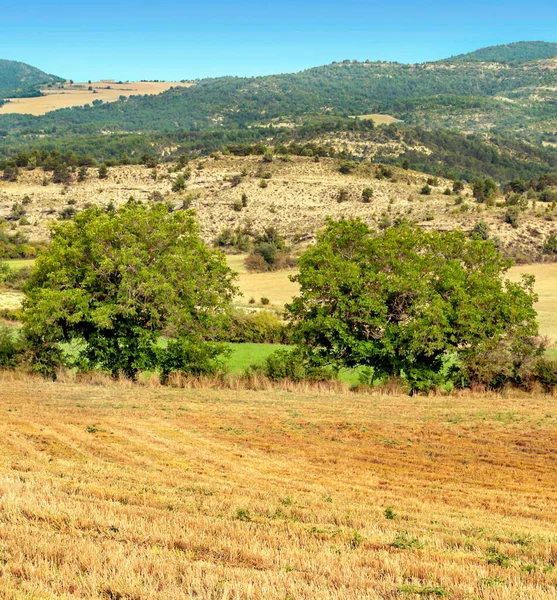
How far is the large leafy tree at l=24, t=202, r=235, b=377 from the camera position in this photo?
92.1 feet

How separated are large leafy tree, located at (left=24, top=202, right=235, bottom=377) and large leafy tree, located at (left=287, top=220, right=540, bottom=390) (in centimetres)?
481

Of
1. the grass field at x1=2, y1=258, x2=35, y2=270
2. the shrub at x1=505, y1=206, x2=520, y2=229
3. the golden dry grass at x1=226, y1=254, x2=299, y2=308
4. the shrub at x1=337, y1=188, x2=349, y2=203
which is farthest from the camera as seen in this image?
the shrub at x1=337, y1=188, x2=349, y2=203

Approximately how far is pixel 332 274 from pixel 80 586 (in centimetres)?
2525

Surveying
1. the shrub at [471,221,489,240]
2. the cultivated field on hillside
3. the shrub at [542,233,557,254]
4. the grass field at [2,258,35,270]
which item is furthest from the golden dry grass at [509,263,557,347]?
the grass field at [2,258,35,270]

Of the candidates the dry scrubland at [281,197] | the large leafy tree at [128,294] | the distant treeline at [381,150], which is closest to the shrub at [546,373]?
the large leafy tree at [128,294]

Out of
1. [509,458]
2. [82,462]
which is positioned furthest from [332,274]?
[82,462]

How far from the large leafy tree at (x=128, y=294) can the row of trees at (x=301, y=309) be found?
0.06m

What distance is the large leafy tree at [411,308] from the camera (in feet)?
92.0

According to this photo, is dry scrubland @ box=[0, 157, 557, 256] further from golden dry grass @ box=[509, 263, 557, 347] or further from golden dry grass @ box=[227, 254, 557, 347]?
golden dry grass @ box=[227, 254, 557, 347]

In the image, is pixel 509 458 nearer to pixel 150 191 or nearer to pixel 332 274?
pixel 332 274

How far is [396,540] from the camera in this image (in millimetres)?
7746

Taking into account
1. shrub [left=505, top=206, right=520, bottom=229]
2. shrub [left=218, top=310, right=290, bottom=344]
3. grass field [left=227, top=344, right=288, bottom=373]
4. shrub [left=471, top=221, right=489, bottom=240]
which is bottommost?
grass field [left=227, top=344, right=288, bottom=373]

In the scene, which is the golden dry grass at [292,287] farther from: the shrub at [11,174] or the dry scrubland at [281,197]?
the shrub at [11,174]

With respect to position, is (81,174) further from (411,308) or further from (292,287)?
(411,308)
